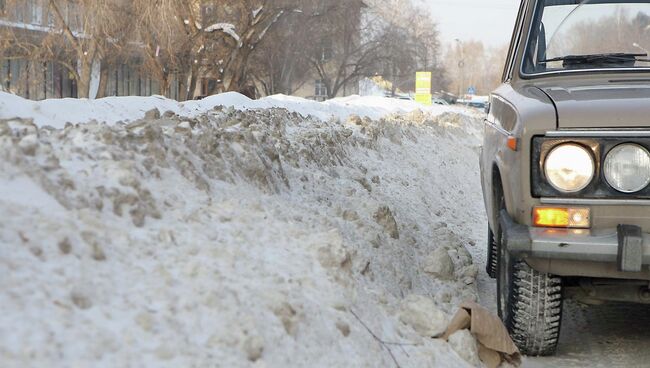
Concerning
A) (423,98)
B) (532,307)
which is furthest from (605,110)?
(423,98)

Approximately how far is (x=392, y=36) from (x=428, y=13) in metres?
→ 17.7

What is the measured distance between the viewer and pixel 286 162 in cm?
711

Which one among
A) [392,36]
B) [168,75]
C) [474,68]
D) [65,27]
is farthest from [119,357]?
[474,68]

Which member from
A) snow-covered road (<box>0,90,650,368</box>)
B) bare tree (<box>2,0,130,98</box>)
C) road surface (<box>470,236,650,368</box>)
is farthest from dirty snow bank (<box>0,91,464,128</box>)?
bare tree (<box>2,0,130,98</box>)

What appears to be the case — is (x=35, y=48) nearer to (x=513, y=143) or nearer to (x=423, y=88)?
(x=423, y=88)

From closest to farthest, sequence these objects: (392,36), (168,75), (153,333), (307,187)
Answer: (153,333) → (307,187) → (168,75) → (392,36)

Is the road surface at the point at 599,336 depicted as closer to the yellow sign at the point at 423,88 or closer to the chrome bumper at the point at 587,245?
the chrome bumper at the point at 587,245

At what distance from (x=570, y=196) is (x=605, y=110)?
1.62ft

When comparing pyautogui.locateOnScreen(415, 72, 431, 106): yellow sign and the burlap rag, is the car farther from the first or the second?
pyautogui.locateOnScreen(415, 72, 431, 106): yellow sign

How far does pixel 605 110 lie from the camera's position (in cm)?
461

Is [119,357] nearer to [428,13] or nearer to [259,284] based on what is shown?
[259,284]

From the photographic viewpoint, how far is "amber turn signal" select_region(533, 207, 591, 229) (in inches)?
181

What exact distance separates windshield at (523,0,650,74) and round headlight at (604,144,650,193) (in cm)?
124

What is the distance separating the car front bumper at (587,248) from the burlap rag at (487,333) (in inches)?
16.7
